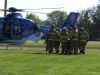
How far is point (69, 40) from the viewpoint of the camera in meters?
27.9

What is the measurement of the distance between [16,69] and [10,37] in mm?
19822

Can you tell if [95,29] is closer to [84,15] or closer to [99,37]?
[99,37]

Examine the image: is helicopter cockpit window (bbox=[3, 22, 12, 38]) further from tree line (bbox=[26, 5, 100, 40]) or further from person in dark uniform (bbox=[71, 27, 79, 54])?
tree line (bbox=[26, 5, 100, 40])

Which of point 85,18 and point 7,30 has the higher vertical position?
point 85,18

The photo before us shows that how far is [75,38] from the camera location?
27797 mm

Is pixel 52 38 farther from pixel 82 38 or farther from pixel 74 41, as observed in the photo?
pixel 82 38

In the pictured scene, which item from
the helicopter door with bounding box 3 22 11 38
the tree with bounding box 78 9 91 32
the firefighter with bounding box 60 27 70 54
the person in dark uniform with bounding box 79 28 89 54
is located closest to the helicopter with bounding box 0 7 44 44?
the helicopter door with bounding box 3 22 11 38

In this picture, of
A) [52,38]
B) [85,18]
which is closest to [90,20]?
[85,18]

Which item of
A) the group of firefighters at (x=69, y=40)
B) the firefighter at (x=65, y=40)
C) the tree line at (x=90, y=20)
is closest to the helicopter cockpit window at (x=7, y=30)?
the group of firefighters at (x=69, y=40)

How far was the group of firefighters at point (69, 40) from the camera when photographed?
27766 millimetres

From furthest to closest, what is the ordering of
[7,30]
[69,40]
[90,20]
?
[90,20] < [7,30] < [69,40]

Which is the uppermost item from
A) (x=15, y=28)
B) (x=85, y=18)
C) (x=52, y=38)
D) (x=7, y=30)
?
(x=85, y=18)

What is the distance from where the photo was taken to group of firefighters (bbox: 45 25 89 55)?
91.1 feet

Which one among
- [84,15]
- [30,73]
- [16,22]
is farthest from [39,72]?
[84,15]
